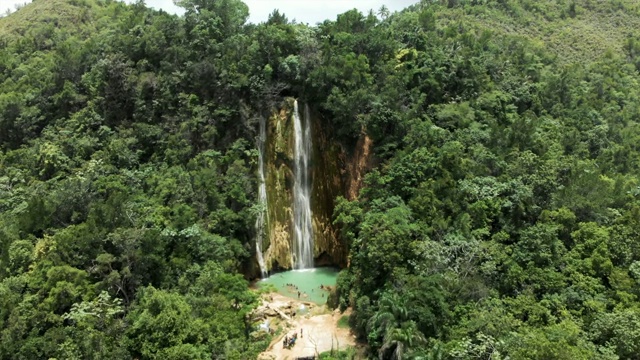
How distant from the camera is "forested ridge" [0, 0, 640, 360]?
1499 centimetres

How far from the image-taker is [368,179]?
2203cm

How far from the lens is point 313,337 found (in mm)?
18172

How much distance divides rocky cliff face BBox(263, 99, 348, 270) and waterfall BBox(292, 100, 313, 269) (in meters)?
0.25

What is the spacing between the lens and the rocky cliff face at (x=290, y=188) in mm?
24875

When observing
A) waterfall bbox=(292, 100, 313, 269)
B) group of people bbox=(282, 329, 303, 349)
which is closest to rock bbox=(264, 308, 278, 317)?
group of people bbox=(282, 329, 303, 349)

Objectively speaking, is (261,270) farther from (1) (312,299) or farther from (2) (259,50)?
(2) (259,50)

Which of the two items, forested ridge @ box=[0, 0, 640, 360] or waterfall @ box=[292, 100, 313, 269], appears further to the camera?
waterfall @ box=[292, 100, 313, 269]

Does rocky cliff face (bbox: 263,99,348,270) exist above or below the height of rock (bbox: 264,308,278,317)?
above

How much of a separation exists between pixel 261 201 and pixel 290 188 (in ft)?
6.27

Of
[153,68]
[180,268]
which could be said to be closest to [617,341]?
[180,268]

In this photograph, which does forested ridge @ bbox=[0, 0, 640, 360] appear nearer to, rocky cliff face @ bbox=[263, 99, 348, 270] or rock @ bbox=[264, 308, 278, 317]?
rocky cliff face @ bbox=[263, 99, 348, 270]

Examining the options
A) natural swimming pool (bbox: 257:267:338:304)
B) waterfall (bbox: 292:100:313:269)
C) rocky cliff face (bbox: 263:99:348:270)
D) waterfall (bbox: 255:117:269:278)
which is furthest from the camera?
waterfall (bbox: 292:100:313:269)

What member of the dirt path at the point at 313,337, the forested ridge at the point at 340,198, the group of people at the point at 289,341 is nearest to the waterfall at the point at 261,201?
the forested ridge at the point at 340,198

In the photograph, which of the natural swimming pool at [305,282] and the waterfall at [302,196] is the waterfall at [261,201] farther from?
the waterfall at [302,196]
